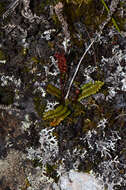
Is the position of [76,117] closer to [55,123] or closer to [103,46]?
[55,123]

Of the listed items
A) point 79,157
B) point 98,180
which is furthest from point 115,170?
point 79,157

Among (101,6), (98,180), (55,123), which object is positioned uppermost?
(101,6)

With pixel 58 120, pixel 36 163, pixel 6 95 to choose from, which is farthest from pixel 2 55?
pixel 36 163

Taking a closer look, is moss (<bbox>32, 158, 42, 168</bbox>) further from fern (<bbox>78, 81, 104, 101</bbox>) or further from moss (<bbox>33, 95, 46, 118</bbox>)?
fern (<bbox>78, 81, 104, 101</bbox>)

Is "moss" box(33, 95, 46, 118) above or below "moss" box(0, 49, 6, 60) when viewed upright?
below

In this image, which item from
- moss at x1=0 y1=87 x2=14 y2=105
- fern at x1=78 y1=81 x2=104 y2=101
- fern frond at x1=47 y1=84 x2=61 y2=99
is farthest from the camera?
moss at x1=0 y1=87 x2=14 y2=105

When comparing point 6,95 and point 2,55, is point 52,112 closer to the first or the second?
point 6,95

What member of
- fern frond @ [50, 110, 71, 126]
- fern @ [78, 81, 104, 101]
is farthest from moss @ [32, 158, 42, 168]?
fern @ [78, 81, 104, 101]

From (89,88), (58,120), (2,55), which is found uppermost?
(2,55)
